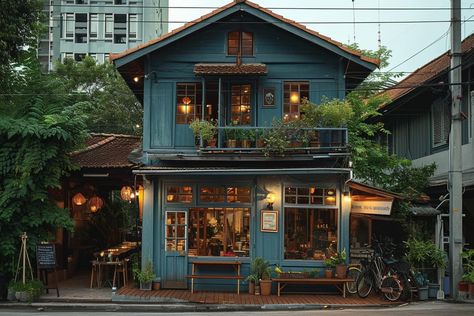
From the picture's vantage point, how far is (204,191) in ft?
56.3

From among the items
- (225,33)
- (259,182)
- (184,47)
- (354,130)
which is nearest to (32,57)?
(184,47)

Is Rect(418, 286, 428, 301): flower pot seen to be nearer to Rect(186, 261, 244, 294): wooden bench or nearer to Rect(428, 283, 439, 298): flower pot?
Rect(428, 283, 439, 298): flower pot

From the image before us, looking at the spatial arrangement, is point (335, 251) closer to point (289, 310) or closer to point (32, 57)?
point (289, 310)

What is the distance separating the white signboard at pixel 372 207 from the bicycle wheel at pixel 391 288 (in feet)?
6.64

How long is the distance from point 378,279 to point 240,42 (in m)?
8.36

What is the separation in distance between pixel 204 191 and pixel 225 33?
16.6 ft

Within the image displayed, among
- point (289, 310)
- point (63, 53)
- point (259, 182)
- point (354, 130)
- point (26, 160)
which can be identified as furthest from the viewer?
point (63, 53)

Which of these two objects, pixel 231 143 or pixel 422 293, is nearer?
pixel 422 293

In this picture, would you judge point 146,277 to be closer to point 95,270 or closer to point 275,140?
point 95,270

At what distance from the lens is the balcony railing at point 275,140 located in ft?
53.7

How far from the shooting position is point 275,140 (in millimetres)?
16281

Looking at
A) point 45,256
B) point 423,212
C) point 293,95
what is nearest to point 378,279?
point 423,212

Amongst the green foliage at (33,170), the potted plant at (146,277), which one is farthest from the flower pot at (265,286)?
the green foliage at (33,170)

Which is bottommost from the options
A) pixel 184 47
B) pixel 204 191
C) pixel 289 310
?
pixel 289 310
